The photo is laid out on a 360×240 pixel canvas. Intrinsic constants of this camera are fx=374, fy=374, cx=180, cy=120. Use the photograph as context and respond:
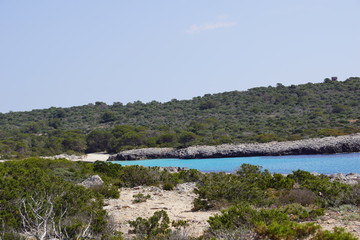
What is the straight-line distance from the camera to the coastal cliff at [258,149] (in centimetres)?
2908

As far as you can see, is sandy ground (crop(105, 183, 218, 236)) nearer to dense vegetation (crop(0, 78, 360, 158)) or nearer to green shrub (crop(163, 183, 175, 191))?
green shrub (crop(163, 183, 175, 191))

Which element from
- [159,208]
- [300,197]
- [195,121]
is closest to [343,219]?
[300,197]

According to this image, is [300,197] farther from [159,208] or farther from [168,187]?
[168,187]

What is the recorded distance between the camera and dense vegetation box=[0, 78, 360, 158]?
1524 inches

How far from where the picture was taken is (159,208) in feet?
30.2

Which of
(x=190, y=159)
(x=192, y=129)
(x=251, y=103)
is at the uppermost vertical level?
(x=251, y=103)

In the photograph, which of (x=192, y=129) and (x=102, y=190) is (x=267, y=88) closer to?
(x=192, y=129)

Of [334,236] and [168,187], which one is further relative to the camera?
[168,187]

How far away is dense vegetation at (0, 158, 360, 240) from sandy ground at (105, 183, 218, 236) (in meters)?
0.34

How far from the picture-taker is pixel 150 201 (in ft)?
34.1

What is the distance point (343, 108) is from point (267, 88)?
917 inches

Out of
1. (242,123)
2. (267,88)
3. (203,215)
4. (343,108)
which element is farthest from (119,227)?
(267,88)

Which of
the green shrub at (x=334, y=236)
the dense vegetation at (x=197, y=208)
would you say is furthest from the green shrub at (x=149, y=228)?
the green shrub at (x=334, y=236)

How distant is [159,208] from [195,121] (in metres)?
42.3
